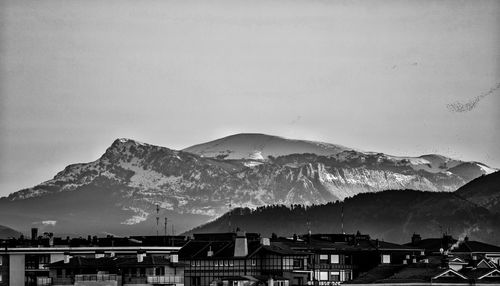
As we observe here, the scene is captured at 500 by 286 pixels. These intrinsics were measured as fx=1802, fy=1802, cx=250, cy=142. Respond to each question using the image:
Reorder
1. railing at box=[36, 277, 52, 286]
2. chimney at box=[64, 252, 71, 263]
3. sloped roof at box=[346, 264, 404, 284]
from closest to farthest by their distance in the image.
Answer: sloped roof at box=[346, 264, 404, 284]
railing at box=[36, 277, 52, 286]
chimney at box=[64, 252, 71, 263]

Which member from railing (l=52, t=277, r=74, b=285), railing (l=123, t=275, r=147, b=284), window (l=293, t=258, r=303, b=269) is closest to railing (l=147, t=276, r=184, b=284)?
railing (l=123, t=275, r=147, b=284)

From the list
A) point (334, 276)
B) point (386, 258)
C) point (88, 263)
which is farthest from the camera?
point (386, 258)

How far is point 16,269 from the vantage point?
561ft

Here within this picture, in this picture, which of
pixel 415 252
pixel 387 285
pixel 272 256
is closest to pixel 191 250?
pixel 272 256

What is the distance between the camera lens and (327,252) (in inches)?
6821

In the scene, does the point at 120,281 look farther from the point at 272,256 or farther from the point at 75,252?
the point at 75,252

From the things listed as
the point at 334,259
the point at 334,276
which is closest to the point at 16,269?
the point at 334,276

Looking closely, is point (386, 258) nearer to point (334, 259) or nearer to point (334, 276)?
point (334, 259)

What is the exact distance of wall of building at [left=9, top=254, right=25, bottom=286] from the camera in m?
168

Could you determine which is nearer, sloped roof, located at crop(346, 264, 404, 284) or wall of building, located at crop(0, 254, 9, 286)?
sloped roof, located at crop(346, 264, 404, 284)

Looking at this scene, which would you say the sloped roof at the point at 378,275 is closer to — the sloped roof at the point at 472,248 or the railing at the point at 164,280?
the railing at the point at 164,280

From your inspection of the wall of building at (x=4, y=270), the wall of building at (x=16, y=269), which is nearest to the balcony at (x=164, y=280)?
the wall of building at (x=16, y=269)

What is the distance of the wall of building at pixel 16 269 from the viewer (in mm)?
168375

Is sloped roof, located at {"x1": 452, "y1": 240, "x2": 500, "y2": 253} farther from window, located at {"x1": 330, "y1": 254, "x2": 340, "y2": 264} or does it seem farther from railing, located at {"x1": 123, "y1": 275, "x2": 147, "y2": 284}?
railing, located at {"x1": 123, "y1": 275, "x2": 147, "y2": 284}
